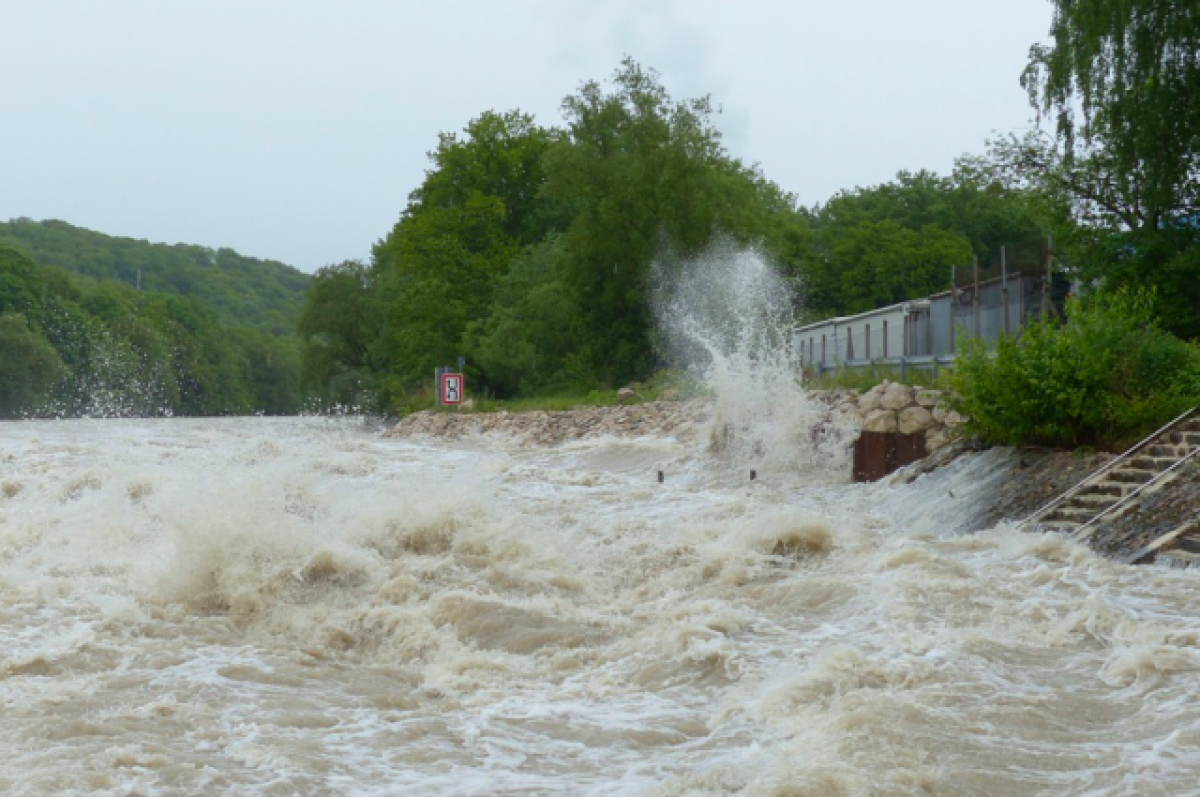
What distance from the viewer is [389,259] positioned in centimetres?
6819

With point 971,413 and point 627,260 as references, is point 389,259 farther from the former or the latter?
point 971,413

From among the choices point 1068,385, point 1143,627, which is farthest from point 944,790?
point 1068,385

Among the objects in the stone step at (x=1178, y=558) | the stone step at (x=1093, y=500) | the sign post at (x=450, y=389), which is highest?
the sign post at (x=450, y=389)

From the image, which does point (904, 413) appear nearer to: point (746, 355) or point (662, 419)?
point (746, 355)

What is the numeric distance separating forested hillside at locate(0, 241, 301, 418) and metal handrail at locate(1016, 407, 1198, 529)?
57370 millimetres

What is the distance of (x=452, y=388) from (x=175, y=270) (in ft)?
338

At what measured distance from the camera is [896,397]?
21000 millimetres

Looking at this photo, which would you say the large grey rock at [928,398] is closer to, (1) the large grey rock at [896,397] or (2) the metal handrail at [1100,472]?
(1) the large grey rock at [896,397]

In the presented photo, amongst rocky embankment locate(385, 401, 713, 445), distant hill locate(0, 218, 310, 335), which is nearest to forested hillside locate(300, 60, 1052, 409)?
rocky embankment locate(385, 401, 713, 445)

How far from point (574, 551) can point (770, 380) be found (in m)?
12.4

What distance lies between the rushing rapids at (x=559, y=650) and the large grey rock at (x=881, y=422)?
465 centimetres

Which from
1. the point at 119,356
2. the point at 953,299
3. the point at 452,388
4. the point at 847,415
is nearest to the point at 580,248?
the point at 452,388

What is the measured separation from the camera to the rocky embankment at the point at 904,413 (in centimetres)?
1922

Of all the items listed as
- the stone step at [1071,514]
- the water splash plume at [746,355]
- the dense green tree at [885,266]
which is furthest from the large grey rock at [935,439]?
the dense green tree at [885,266]
